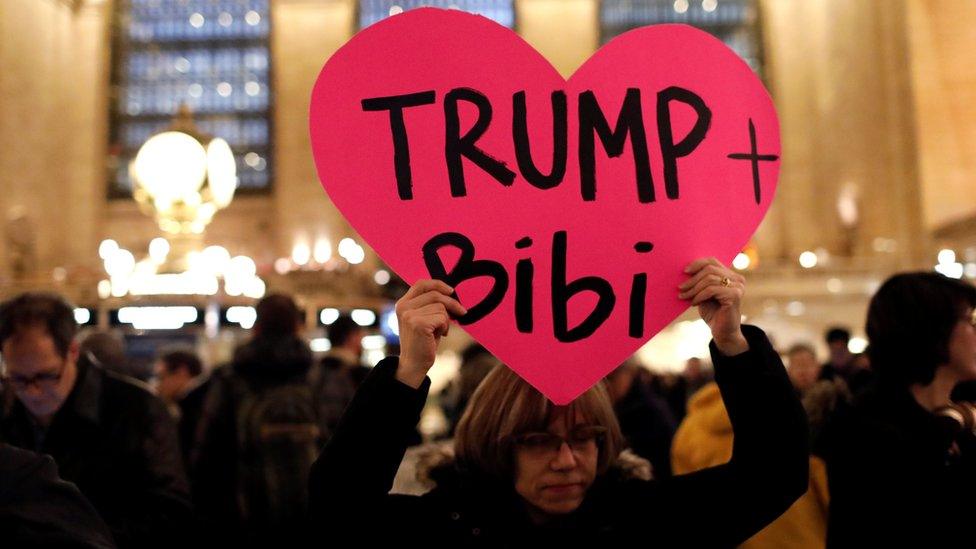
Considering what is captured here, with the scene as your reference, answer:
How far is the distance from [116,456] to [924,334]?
1.94 metres

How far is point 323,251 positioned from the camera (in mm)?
30969

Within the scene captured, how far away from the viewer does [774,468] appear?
188cm

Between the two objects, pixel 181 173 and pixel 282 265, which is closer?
pixel 181 173

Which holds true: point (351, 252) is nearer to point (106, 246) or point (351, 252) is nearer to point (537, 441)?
point (106, 246)

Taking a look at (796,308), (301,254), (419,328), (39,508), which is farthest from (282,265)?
(39,508)

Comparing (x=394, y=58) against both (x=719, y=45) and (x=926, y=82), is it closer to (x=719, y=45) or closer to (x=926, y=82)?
(x=719, y=45)

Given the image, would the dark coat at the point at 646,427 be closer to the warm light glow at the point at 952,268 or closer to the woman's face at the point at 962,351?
the woman's face at the point at 962,351

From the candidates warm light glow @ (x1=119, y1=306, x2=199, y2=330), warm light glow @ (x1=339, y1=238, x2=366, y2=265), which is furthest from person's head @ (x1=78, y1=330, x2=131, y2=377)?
warm light glow @ (x1=339, y1=238, x2=366, y2=265)

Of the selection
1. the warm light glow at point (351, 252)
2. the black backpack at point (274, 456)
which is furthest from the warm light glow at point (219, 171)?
the warm light glow at point (351, 252)

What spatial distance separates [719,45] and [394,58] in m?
0.59

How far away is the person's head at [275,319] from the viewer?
4.36m

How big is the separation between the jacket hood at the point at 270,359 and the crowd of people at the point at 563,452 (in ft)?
2.92

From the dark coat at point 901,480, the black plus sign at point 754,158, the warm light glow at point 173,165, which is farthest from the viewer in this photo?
the warm light glow at point 173,165

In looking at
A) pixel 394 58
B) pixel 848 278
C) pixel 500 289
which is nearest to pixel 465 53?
pixel 394 58
